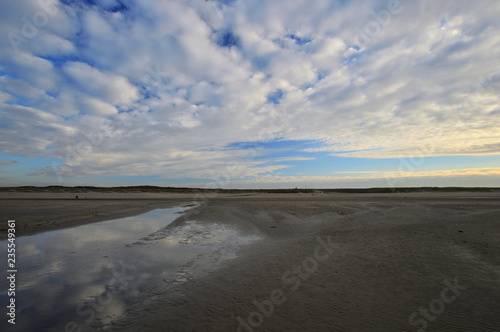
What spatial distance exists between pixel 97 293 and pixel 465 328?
842 centimetres

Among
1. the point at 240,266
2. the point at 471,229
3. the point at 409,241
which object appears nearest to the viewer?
the point at 240,266

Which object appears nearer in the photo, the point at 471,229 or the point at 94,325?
the point at 94,325

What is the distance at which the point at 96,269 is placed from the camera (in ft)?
26.5

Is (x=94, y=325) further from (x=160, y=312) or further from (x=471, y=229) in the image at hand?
(x=471, y=229)

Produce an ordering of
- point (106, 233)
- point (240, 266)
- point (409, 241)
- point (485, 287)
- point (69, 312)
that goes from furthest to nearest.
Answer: point (106, 233), point (409, 241), point (240, 266), point (485, 287), point (69, 312)

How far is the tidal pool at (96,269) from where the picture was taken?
5164 mm

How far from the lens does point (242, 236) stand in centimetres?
1459

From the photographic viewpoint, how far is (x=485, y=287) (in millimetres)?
6109

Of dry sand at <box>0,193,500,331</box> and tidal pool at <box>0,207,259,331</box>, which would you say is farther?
tidal pool at <box>0,207,259,331</box>

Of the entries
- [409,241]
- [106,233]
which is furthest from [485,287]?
[106,233]

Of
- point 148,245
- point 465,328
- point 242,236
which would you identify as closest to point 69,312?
point 148,245

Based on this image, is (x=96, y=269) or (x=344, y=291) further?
(x=96, y=269)

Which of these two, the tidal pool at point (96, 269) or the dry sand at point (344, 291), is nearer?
the dry sand at point (344, 291)

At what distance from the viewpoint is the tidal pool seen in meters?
5.16
